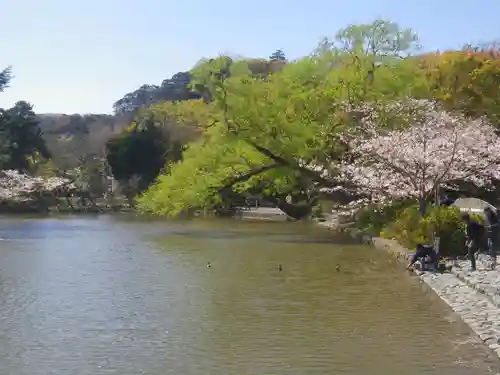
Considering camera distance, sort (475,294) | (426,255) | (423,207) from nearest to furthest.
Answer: (475,294) → (426,255) → (423,207)

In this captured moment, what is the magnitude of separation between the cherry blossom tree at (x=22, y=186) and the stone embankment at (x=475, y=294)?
39883 mm

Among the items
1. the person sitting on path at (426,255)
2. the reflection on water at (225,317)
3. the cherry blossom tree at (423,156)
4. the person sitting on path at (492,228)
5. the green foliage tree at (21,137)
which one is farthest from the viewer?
the green foliage tree at (21,137)

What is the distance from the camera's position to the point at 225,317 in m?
11.6

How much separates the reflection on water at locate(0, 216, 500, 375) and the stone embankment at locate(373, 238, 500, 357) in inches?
8.6

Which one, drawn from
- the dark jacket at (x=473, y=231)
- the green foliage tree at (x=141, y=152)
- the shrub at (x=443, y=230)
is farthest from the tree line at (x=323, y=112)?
the green foliage tree at (x=141, y=152)

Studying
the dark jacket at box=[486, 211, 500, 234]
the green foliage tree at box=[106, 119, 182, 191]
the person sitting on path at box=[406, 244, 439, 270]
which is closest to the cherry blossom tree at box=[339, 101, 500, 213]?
the dark jacket at box=[486, 211, 500, 234]

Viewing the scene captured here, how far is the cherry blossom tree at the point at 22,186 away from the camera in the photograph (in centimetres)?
5134

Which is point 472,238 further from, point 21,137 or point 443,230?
point 21,137

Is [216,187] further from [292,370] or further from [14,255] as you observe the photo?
[292,370]

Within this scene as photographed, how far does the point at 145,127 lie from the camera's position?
58.3 m

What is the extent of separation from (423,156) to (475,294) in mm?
9731

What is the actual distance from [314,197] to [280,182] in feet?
10.7

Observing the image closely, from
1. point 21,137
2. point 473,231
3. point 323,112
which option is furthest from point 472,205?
point 21,137

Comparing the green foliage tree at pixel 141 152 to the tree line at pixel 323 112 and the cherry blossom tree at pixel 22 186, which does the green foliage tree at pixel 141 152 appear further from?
the tree line at pixel 323 112
